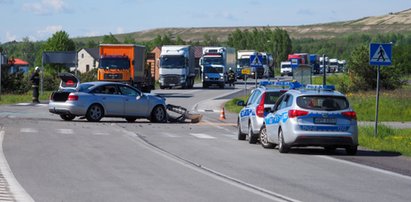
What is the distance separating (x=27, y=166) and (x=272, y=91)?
32.8 feet

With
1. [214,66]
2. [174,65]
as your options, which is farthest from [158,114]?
[214,66]

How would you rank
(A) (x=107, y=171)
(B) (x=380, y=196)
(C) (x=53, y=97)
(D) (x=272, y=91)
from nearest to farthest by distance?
(B) (x=380, y=196) < (A) (x=107, y=171) < (D) (x=272, y=91) < (C) (x=53, y=97)

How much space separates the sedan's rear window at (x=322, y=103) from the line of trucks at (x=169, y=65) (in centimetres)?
2631

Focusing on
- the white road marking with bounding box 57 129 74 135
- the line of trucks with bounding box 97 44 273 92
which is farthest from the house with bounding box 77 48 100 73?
the white road marking with bounding box 57 129 74 135

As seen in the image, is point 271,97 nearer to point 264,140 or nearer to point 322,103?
point 264,140

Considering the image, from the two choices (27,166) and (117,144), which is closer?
(27,166)

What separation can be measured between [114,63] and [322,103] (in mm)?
35255

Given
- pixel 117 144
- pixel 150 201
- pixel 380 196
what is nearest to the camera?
pixel 150 201

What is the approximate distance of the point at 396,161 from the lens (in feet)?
67.5

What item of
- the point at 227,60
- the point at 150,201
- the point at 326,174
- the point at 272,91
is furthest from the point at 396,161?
the point at 227,60

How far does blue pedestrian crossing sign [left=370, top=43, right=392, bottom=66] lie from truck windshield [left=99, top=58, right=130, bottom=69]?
30946 mm

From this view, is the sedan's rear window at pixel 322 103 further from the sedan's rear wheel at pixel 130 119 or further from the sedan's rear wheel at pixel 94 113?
the sedan's rear wheel at pixel 130 119

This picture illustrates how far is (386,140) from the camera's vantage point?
25.9 m

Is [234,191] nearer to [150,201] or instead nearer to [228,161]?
[150,201]
